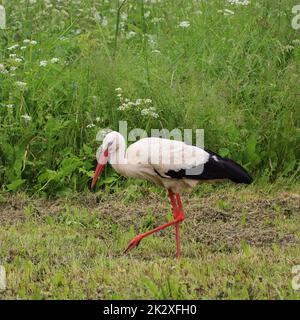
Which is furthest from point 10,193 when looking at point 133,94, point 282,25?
point 282,25

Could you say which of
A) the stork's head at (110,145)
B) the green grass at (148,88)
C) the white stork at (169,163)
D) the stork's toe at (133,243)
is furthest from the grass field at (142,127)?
the stork's head at (110,145)

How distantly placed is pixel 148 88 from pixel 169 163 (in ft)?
5.65

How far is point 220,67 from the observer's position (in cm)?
880

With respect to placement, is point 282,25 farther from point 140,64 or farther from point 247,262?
point 247,262

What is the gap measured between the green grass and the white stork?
108 centimetres

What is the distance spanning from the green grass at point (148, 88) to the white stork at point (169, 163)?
108 cm

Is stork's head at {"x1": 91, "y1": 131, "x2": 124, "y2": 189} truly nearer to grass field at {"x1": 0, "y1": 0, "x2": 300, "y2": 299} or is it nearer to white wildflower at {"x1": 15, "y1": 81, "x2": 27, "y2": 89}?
grass field at {"x1": 0, "y1": 0, "x2": 300, "y2": 299}

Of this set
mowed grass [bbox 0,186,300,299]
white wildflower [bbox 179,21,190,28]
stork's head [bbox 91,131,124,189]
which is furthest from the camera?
white wildflower [bbox 179,21,190,28]

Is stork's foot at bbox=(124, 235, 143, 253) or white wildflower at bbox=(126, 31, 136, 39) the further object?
white wildflower at bbox=(126, 31, 136, 39)

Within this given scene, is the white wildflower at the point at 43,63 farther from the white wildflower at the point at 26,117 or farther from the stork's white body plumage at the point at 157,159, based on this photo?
the stork's white body plumage at the point at 157,159

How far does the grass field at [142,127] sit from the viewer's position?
6207 mm

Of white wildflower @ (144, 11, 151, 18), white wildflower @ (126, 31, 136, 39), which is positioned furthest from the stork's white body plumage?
white wildflower @ (144, 11, 151, 18)

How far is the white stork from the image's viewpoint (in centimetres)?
671

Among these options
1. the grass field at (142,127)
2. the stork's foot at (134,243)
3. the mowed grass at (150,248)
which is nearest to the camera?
the mowed grass at (150,248)
